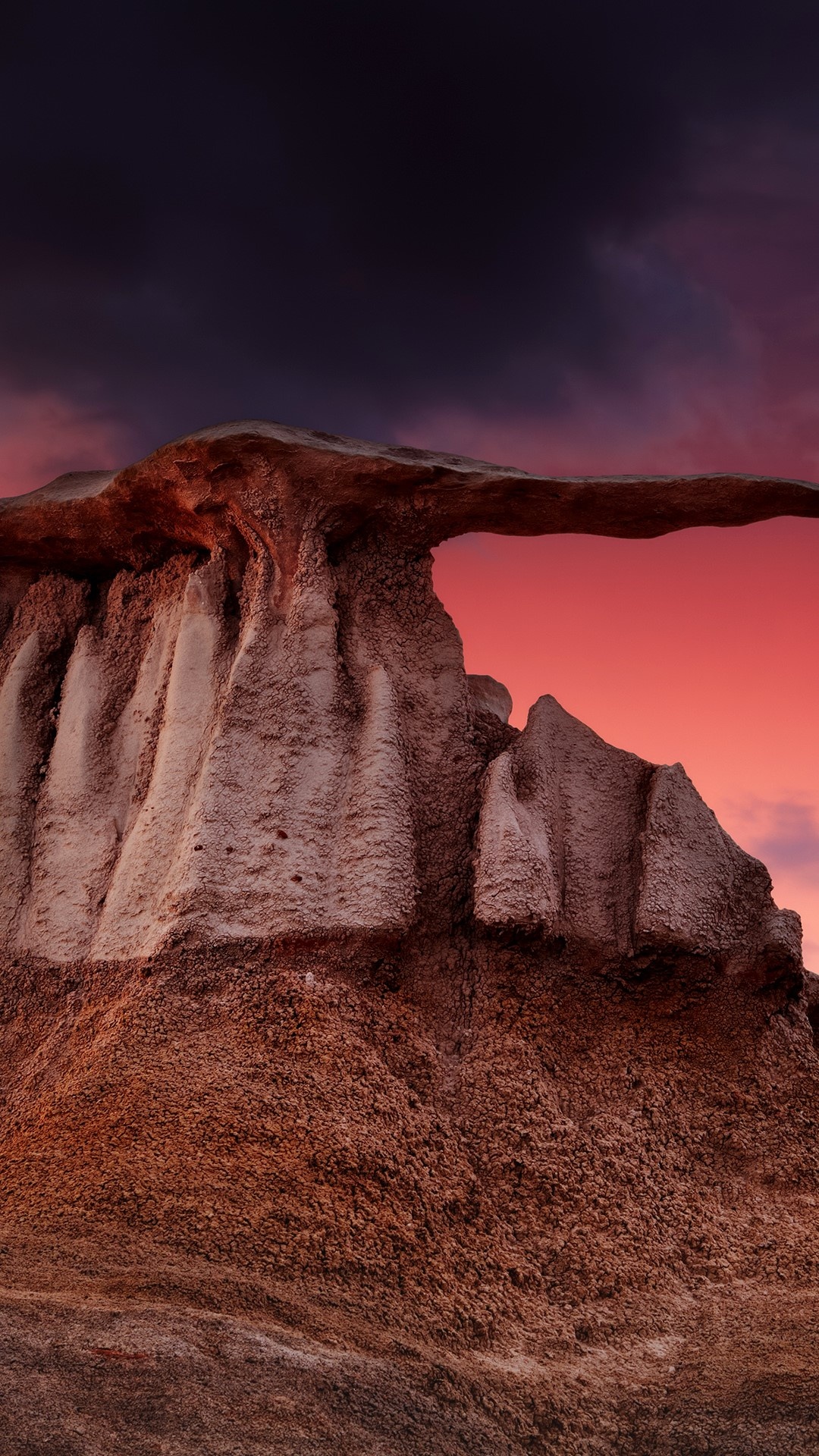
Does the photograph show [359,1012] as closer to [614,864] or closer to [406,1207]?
[406,1207]

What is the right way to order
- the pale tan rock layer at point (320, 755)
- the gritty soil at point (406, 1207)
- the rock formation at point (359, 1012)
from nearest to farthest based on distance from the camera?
the gritty soil at point (406, 1207)
the rock formation at point (359, 1012)
the pale tan rock layer at point (320, 755)

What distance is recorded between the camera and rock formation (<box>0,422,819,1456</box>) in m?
3.30

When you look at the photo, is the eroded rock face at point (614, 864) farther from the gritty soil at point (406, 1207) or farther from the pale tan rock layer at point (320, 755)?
the gritty soil at point (406, 1207)

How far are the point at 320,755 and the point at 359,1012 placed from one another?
102cm

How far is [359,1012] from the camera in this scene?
416 cm

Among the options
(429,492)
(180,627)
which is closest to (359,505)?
(429,492)

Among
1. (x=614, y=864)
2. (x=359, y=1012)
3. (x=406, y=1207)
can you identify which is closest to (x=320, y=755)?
(x=359, y=1012)

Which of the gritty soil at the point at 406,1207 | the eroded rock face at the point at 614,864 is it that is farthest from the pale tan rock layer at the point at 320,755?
the gritty soil at the point at 406,1207

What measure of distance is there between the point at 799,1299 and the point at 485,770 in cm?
217

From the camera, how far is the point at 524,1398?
132 inches

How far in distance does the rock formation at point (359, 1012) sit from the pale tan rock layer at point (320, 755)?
0.02m

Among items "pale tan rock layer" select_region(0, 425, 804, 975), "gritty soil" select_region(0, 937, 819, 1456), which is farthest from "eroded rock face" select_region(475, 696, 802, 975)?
"gritty soil" select_region(0, 937, 819, 1456)

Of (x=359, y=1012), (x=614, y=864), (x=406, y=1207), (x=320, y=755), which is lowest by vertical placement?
(x=406, y=1207)

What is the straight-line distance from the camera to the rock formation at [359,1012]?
3.30 metres
